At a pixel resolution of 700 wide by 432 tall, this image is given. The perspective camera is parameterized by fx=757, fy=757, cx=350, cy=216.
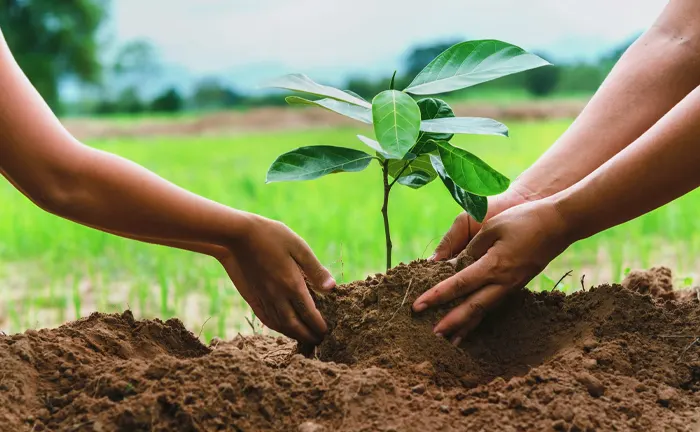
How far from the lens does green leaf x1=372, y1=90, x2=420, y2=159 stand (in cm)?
142

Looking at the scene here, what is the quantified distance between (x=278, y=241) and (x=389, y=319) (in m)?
0.29

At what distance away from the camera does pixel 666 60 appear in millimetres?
1959

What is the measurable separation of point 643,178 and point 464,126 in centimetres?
37

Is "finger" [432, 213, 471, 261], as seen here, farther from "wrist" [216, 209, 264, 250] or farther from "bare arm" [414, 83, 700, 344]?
"wrist" [216, 209, 264, 250]

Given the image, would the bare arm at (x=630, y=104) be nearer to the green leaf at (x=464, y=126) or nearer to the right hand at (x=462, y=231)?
the right hand at (x=462, y=231)

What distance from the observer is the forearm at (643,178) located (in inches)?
57.7

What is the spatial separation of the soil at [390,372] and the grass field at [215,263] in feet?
1.75

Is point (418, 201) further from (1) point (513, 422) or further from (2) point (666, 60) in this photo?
(1) point (513, 422)

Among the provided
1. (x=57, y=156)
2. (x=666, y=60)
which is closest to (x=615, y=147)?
(x=666, y=60)

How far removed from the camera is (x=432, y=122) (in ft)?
5.22

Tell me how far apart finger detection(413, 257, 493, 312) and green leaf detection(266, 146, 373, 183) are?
0.99 feet

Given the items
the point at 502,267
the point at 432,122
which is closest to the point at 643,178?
the point at 502,267

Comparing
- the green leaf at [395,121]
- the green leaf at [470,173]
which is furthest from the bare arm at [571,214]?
the green leaf at [395,121]

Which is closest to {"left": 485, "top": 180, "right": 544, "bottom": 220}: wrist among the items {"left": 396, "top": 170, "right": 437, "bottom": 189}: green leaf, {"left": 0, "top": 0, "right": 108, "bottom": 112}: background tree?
{"left": 396, "top": 170, "right": 437, "bottom": 189}: green leaf
